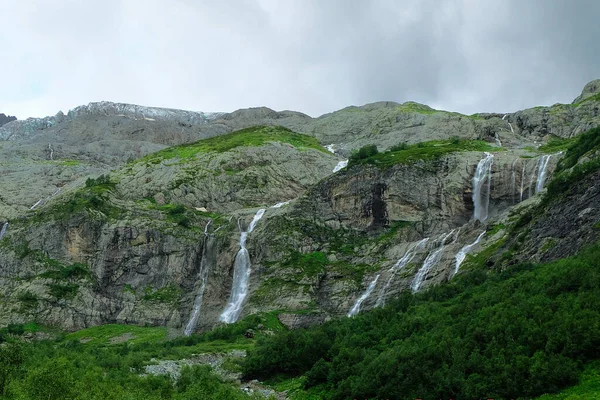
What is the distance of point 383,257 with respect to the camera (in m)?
82.3

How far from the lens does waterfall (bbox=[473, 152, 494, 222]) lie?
87.8 metres

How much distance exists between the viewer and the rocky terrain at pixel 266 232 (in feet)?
248

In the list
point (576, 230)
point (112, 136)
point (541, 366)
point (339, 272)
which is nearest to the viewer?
point (541, 366)

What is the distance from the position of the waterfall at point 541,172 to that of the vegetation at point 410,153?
14934 millimetres

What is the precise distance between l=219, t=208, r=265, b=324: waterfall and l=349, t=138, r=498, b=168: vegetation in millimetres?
21803

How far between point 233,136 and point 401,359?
116m

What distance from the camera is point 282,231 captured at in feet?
298

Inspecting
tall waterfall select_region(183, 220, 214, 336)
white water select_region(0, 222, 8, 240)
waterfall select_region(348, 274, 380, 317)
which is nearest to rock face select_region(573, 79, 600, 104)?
waterfall select_region(348, 274, 380, 317)

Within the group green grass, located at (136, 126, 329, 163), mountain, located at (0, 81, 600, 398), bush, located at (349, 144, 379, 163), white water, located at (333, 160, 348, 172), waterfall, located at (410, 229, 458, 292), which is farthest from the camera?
green grass, located at (136, 126, 329, 163)

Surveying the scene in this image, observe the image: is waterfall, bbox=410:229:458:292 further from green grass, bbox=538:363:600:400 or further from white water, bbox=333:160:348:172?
white water, bbox=333:160:348:172

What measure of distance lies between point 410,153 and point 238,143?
4291cm

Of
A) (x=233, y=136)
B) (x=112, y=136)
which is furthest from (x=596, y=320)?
(x=112, y=136)

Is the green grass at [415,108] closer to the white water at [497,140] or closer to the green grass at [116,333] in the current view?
the white water at [497,140]

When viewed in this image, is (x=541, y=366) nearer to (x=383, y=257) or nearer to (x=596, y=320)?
(x=596, y=320)
